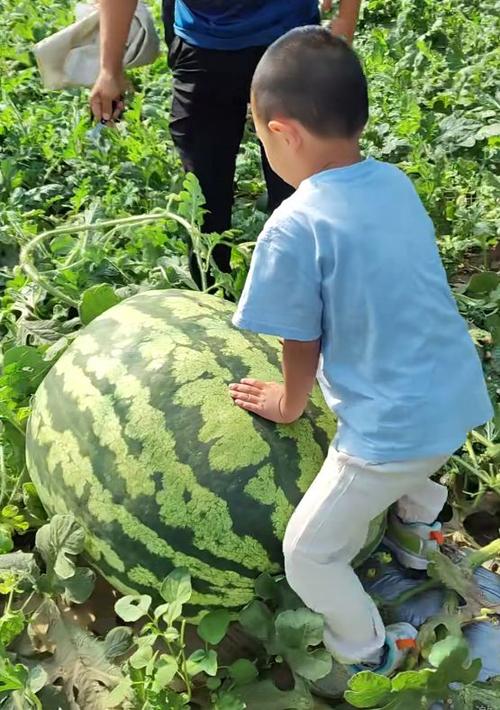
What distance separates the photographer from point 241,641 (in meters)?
1.74

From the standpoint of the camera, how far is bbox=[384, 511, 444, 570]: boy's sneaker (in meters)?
1.79

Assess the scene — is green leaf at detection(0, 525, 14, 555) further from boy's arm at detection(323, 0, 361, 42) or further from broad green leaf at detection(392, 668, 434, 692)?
boy's arm at detection(323, 0, 361, 42)

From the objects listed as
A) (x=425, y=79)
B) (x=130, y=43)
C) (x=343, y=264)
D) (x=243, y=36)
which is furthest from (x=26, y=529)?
(x=425, y=79)

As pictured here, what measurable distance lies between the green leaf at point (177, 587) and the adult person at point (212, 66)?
1.23 metres

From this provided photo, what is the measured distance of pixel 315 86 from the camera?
4.50 ft

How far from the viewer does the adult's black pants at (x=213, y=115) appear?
7.38 feet

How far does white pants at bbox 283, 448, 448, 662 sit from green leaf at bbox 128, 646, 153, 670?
0.85ft

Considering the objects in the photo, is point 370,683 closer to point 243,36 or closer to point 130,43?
point 243,36

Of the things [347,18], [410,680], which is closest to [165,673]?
[410,680]

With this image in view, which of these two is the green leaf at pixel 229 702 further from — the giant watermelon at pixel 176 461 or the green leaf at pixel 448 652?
the green leaf at pixel 448 652

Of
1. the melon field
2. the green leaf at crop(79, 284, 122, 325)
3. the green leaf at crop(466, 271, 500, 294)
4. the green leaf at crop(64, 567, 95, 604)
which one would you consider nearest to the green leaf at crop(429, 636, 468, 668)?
the melon field

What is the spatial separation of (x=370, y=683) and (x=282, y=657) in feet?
0.67

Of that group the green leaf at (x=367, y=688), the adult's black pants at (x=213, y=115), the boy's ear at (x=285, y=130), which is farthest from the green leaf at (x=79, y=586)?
the adult's black pants at (x=213, y=115)

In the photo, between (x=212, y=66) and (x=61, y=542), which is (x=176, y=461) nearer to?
(x=61, y=542)
